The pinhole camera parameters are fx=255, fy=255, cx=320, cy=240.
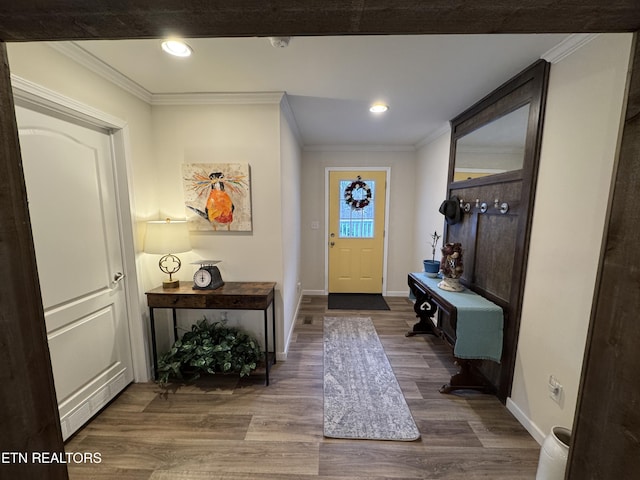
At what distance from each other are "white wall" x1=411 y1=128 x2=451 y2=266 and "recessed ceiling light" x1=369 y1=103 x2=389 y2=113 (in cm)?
95

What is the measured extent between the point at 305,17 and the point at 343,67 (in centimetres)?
128

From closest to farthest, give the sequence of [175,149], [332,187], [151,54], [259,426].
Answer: [151,54] < [259,426] < [175,149] < [332,187]

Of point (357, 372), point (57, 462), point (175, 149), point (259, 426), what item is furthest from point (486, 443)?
point (175, 149)

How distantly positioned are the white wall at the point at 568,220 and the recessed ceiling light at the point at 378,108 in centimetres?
119

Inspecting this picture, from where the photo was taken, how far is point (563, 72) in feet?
4.86

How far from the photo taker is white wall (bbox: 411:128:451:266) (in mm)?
3043

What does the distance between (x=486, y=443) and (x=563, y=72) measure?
7.50ft

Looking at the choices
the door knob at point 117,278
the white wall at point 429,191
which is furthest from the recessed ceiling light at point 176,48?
the white wall at point 429,191

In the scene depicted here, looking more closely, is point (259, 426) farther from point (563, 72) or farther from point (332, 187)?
point (332, 187)

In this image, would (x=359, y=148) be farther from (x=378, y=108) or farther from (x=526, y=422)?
(x=526, y=422)

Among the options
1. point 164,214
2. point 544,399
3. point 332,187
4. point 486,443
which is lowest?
point 486,443

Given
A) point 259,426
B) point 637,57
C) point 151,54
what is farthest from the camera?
point 259,426

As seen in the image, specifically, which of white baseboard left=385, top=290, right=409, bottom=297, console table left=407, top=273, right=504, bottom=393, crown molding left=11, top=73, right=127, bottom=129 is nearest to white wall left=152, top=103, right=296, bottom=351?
crown molding left=11, top=73, right=127, bottom=129

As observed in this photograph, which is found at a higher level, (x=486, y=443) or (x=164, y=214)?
(x=164, y=214)
